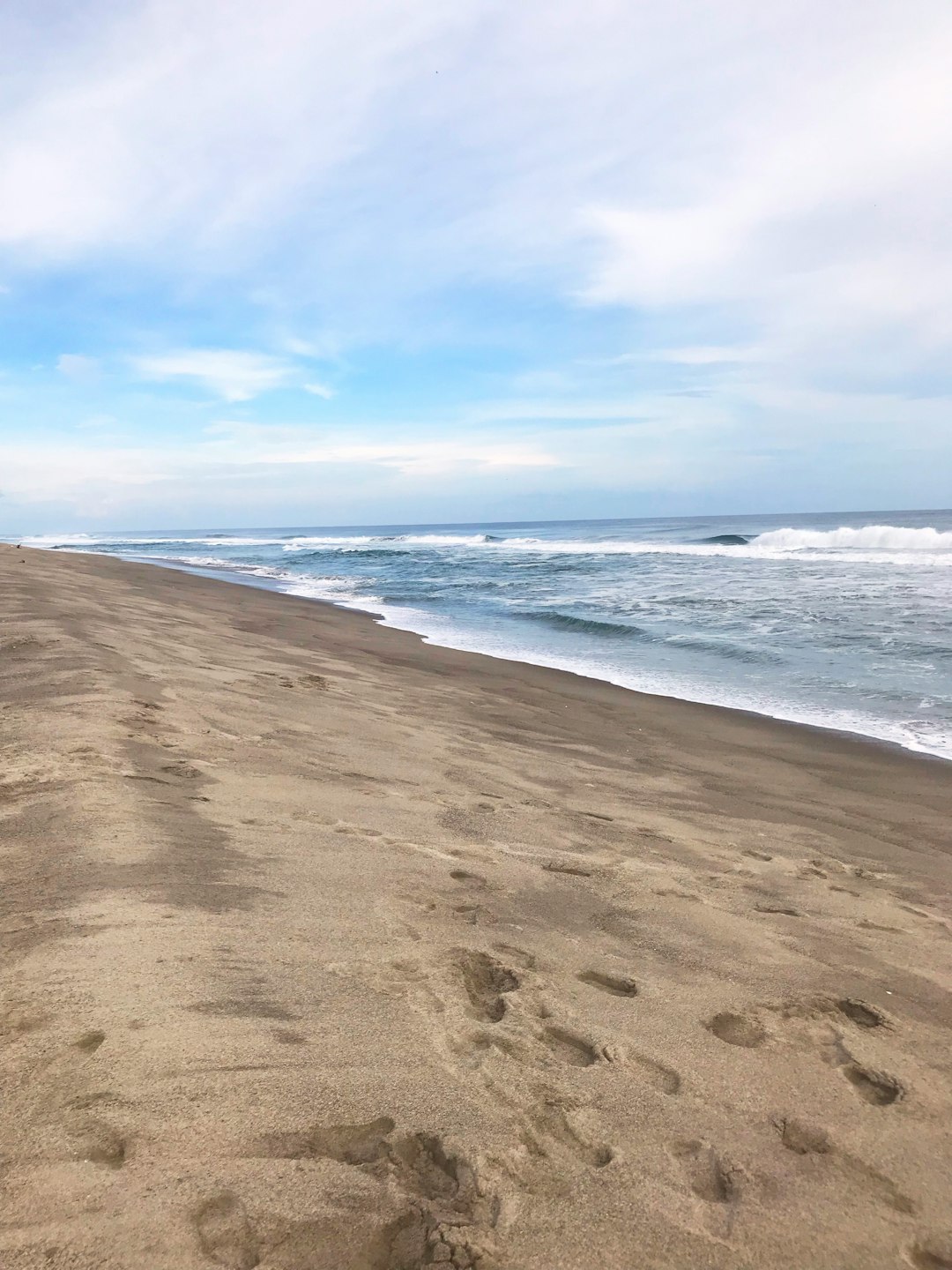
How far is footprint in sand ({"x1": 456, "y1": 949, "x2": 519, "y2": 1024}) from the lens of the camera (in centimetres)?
235

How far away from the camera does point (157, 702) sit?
5.29 meters

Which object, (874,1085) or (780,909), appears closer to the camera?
(874,1085)

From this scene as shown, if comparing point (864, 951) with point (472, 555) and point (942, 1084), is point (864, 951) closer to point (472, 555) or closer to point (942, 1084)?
point (942, 1084)

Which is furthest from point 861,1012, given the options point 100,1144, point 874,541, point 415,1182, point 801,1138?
point 874,541

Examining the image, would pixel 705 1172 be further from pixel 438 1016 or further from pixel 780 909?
pixel 780 909

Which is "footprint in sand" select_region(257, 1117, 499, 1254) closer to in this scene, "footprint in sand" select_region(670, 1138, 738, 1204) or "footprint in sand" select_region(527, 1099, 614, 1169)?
"footprint in sand" select_region(527, 1099, 614, 1169)

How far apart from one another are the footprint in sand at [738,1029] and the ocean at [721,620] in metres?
5.46

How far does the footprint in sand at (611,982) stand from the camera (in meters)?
2.55

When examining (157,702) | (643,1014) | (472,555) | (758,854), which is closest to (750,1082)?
(643,1014)

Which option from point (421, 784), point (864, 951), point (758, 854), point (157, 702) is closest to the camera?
point (864, 951)

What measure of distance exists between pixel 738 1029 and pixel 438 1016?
0.98 m

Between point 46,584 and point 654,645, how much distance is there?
11.1 metres

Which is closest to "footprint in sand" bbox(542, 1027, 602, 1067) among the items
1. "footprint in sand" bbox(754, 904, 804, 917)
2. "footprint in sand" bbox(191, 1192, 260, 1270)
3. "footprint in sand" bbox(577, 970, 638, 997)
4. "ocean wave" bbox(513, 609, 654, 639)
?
"footprint in sand" bbox(577, 970, 638, 997)

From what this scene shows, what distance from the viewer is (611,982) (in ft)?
8.54
